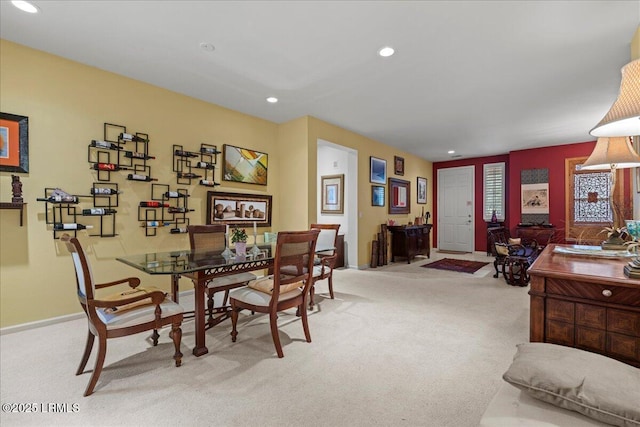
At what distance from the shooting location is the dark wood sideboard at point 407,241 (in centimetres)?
630

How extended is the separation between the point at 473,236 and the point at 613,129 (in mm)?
7145

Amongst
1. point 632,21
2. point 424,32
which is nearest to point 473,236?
A: point 632,21

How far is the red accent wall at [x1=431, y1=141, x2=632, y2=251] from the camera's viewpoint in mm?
6273

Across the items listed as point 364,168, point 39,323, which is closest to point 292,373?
point 39,323

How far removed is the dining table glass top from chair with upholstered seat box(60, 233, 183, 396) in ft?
0.69

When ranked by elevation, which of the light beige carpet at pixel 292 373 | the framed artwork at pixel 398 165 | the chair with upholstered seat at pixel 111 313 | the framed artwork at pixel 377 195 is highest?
the framed artwork at pixel 398 165

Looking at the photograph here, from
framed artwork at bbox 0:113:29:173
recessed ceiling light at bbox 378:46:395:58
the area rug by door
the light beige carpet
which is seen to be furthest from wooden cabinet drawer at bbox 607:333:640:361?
framed artwork at bbox 0:113:29:173

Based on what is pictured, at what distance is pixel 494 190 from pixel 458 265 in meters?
2.83

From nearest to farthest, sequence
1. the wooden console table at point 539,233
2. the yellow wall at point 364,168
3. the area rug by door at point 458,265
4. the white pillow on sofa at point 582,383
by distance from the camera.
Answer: the white pillow on sofa at point 582,383 < the yellow wall at point 364,168 < the area rug by door at point 458,265 < the wooden console table at point 539,233

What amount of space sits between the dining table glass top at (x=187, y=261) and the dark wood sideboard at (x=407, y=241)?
4.10m

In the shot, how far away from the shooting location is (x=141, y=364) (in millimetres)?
2146

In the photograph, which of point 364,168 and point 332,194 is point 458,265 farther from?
point 332,194

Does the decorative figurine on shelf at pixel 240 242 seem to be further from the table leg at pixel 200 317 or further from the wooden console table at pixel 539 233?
the wooden console table at pixel 539 233

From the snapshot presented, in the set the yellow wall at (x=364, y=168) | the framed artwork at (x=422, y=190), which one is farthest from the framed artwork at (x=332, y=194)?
the framed artwork at (x=422, y=190)
